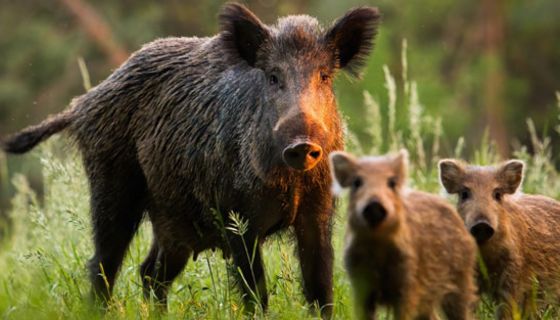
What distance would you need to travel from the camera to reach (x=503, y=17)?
1093 inches

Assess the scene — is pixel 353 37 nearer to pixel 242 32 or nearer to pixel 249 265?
pixel 242 32

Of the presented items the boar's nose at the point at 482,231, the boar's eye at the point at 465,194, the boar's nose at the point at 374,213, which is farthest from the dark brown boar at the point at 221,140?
the boar's nose at the point at 374,213

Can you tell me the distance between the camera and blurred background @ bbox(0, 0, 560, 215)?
26.7 metres

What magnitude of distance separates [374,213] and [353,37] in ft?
7.38

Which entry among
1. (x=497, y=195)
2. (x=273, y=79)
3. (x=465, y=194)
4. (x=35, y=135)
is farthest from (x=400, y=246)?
(x=35, y=135)

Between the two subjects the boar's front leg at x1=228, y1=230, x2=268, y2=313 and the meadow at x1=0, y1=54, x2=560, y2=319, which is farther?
the boar's front leg at x1=228, y1=230, x2=268, y2=313

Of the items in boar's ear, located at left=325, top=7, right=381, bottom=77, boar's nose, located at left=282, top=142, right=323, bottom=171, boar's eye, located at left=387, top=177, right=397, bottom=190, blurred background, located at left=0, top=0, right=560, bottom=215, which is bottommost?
blurred background, located at left=0, top=0, right=560, bottom=215

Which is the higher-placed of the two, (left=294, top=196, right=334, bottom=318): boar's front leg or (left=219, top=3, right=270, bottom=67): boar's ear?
(left=219, top=3, right=270, bottom=67): boar's ear

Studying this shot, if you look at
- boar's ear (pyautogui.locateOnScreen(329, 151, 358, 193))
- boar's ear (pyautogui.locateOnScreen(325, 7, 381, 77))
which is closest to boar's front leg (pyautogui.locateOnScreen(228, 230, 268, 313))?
boar's ear (pyautogui.locateOnScreen(325, 7, 381, 77))

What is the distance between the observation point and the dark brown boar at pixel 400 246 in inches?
170

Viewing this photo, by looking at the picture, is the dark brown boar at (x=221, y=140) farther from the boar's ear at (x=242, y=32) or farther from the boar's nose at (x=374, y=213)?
the boar's nose at (x=374, y=213)

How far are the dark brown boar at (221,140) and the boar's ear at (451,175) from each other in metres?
0.61

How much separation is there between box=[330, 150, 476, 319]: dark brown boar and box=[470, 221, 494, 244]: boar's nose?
318 mm

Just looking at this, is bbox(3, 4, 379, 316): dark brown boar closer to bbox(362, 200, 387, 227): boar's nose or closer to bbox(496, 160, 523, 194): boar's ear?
bbox(496, 160, 523, 194): boar's ear
